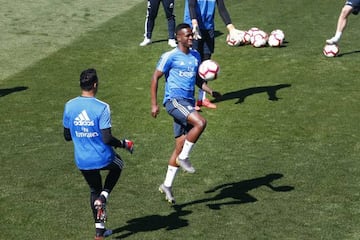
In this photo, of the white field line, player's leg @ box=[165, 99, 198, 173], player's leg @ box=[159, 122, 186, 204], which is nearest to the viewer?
player's leg @ box=[165, 99, 198, 173]

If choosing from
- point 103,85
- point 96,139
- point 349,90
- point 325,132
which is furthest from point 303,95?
point 96,139

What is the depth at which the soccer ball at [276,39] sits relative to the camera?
2030 cm

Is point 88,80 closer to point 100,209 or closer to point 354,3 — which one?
point 100,209

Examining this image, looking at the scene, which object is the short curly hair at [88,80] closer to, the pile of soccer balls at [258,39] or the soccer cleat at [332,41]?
the pile of soccer balls at [258,39]

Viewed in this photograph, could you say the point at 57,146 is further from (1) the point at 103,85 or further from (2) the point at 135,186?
(1) the point at 103,85

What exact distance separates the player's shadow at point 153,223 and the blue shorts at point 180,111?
139cm

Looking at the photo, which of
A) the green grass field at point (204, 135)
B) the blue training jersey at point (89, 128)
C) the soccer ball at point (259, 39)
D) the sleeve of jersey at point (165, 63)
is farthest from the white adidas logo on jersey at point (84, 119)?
the soccer ball at point (259, 39)

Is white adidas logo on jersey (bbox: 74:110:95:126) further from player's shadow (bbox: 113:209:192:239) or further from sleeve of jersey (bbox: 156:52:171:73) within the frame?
sleeve of jersey (bbox: 156:52:171:73)

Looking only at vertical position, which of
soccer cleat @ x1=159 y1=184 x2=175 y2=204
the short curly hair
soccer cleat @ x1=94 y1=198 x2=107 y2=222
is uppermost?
the short curly hair

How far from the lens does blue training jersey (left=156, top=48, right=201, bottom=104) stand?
11641 millimetres

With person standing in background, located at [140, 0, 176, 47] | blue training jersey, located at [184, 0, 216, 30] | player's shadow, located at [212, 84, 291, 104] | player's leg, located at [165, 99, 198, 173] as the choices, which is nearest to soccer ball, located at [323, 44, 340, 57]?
player's shadow, located at [212, 84, 291, 104]

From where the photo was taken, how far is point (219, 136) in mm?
14625

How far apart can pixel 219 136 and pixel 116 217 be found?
4.13 metres

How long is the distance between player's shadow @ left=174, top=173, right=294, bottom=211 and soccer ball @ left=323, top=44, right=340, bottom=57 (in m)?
7.57
